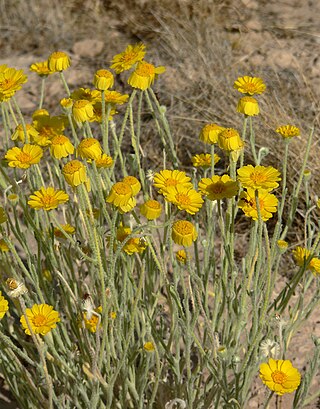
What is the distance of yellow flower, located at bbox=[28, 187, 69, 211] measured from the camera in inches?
49.9

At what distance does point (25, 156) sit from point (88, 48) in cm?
287

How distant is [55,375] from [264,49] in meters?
2.64

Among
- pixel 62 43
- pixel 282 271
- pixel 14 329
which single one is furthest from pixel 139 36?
pixel 14 329

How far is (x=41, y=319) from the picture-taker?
127 cm

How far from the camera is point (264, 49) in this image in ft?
11.7

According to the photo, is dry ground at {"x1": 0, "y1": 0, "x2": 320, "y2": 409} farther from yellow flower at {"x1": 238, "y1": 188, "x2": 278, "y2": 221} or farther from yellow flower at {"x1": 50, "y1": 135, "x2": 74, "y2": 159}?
yellow flower at {"x1": 50, "y1": 135, "x2": 74, "y2": 159}

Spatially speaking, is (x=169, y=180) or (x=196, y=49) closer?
(x=169, y=180)

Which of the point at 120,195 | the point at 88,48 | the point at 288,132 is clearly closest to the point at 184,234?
the point at 120,195

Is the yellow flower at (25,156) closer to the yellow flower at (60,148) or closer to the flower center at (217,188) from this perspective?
the yellow flower at (60,148)

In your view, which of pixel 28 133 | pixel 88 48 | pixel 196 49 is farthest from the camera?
pixel 88 48

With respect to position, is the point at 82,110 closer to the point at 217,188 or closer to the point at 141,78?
the point at 141,78

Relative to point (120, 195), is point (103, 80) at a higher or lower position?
higher

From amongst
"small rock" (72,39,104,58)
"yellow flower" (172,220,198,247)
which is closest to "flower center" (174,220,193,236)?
"yellow flower" (172,220,198,247)

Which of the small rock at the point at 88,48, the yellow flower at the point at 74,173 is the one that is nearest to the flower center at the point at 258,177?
the yellow flower at the point at 74,173
